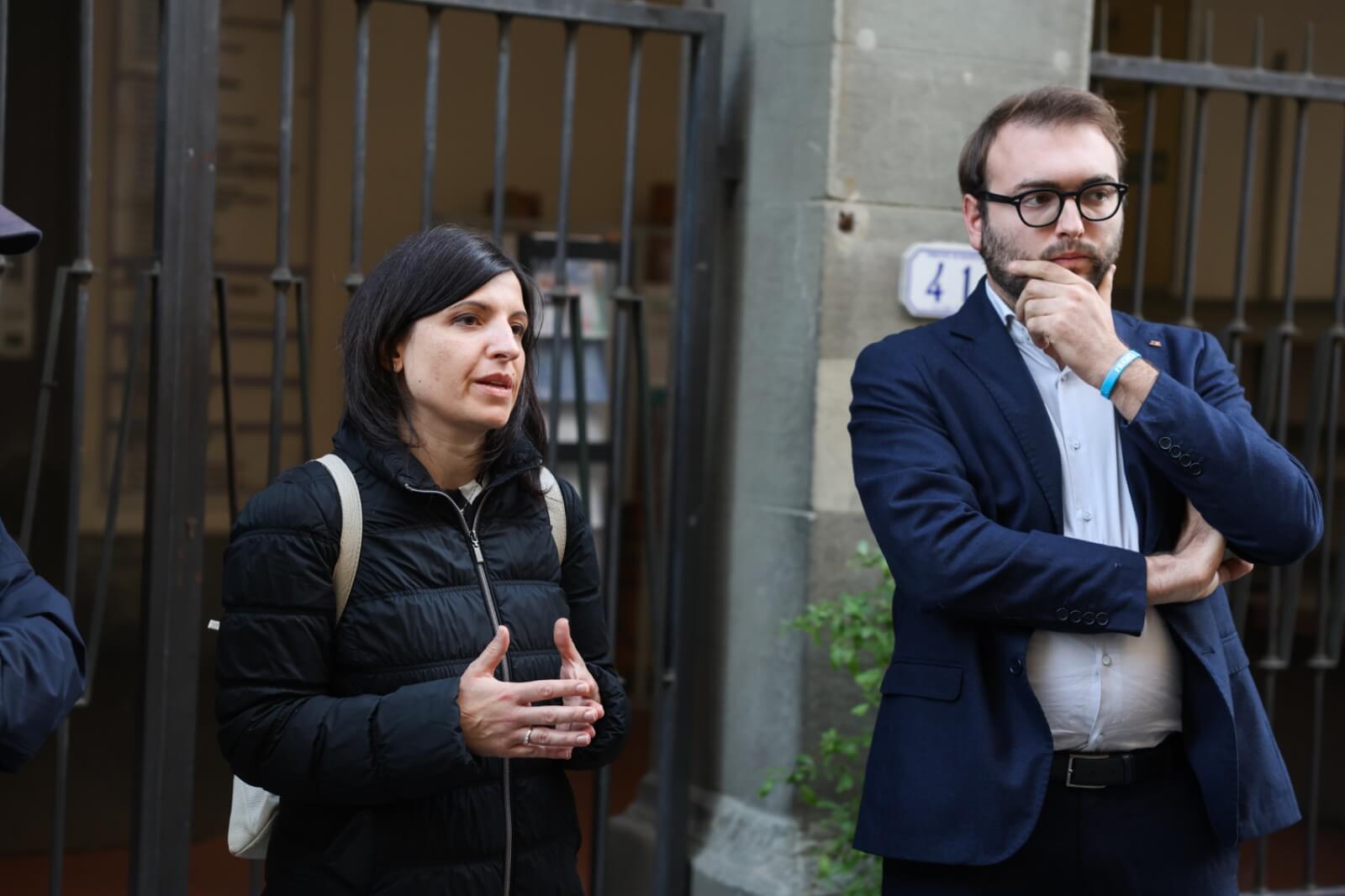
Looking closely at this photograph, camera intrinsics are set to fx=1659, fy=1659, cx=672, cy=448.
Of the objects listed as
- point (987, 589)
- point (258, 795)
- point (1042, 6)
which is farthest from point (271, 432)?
point (1042, 6)

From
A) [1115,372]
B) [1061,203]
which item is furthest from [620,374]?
[1115,372]

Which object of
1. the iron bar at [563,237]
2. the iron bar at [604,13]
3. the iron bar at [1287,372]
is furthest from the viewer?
the iron bar at [1287,372]

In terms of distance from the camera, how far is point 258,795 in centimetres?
248

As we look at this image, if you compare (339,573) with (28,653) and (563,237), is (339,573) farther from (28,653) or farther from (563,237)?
(563,237)

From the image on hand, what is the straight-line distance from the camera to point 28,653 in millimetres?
2232

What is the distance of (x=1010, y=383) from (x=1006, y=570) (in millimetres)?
351

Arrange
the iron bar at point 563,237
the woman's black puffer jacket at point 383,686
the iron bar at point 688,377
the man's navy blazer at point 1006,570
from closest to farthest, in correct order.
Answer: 1. the woman's black puffer jacket at point 383,686
2. the man's navy blazer at point 1006,570
3. the iron bar at point 563,237
4. the iron bar at point 688,377

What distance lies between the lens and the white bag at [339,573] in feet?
7.81

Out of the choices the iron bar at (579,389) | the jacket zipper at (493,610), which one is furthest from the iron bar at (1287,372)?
the jacket zipper at (493,610)

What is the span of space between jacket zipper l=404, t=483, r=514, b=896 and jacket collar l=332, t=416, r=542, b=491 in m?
0.02

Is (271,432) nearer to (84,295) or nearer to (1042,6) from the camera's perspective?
(84,295)

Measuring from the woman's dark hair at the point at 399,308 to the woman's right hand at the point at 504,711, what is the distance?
1.26 feet

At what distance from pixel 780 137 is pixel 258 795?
8.02 feet

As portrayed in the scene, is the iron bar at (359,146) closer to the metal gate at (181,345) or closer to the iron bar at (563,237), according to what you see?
the metal gate at (181,345)
